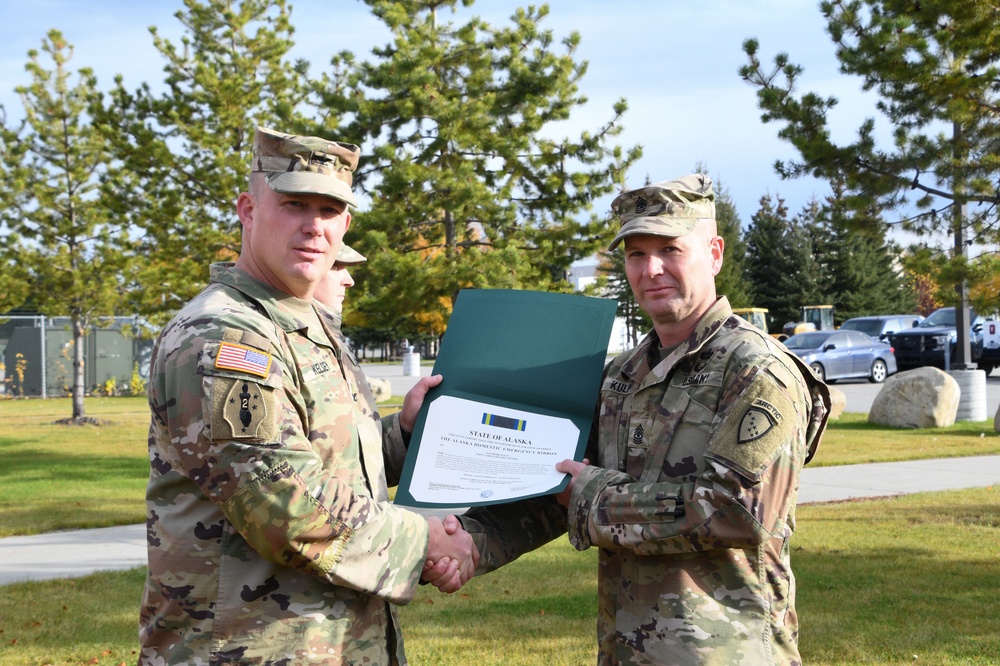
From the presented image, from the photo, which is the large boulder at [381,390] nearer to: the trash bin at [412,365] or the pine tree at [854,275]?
the trash bin at [412,365]

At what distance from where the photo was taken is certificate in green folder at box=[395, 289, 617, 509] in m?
2.96

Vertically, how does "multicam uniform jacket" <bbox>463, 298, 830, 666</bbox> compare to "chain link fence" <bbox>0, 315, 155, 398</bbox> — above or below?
above

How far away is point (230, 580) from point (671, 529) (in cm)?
119

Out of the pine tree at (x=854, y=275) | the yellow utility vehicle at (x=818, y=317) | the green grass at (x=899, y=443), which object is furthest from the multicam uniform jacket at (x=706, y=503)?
the pine tree at (x=854, y=275)

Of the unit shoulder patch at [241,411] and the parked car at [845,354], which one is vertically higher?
the unit shoulder patch at [241,411]

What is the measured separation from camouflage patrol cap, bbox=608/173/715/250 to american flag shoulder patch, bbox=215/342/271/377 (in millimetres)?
1155

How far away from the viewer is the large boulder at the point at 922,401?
52.2ft

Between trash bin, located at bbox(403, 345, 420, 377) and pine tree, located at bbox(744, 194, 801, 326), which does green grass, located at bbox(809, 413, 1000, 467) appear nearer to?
trash bin, located at bbox(403, 345, 420, 377)

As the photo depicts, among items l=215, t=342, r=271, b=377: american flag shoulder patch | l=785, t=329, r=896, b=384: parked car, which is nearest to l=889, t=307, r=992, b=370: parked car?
l=785, t=329, r=896, b=384: parked car

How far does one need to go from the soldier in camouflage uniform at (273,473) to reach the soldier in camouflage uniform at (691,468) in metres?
0.35

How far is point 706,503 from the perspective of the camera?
2604mm

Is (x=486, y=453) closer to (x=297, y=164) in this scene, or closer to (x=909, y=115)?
(x=297, y=164)

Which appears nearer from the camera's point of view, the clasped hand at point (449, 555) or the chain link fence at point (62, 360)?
the clasped hand at point (449, 555)

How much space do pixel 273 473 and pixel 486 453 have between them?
32.5 inches
